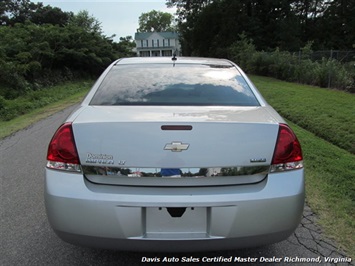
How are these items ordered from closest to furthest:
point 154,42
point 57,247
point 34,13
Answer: point 57,247 → point 34,13 → point 154,42

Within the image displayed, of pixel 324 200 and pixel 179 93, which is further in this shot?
pixel 324 200

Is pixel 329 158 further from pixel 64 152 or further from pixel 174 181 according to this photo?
pixel 64 152

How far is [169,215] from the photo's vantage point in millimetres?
2229

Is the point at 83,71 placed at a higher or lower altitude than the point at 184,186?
lower

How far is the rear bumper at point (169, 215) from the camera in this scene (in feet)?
7.25

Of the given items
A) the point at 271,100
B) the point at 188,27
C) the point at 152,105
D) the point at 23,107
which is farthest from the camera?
the point at 188,27

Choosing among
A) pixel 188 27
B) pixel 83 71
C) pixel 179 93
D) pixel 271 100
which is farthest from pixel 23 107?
pixel 188 27

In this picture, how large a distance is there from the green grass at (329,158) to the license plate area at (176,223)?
1.46 metres

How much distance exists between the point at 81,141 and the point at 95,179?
0.27m

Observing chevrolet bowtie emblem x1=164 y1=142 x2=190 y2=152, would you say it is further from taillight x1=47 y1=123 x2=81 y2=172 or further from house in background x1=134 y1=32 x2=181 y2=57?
house in background x1=134 y1=32 x2=181 y2=57

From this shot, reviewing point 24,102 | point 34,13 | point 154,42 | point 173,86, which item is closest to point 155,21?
point 154,42

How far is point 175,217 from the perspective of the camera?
223cm

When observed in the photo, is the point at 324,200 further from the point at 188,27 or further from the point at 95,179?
the point at 188,27

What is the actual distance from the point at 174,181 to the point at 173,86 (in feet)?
3.61
